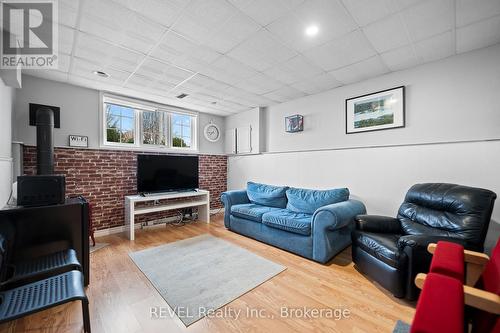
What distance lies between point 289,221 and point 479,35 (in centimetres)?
297

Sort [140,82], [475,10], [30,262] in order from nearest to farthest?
[30,262], [475,10], [140,82]

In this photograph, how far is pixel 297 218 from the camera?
2.99m

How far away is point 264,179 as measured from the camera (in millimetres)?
4773

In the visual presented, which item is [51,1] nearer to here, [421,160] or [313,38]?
[313,38]

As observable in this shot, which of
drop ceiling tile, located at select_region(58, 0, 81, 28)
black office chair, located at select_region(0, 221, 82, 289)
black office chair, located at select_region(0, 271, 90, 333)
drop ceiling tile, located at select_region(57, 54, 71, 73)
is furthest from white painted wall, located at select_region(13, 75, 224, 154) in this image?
black office chair, located at select_region(0, 271, 90, 333)

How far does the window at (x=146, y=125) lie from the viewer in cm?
398

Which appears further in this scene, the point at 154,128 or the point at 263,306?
the point at 154,128

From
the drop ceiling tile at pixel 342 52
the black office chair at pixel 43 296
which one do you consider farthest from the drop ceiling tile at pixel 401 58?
the black office chair at pixel 43 296

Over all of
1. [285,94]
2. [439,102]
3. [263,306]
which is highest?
[285,94]

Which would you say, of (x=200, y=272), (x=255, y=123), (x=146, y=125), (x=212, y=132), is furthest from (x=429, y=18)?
(x=146, y=125)

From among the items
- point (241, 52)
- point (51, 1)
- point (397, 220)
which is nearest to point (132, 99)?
point (51, 1)

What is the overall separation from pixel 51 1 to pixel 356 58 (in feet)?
10.5

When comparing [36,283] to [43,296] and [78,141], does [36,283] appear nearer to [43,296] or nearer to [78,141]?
[43,296]

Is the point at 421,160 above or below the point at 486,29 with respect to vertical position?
below
